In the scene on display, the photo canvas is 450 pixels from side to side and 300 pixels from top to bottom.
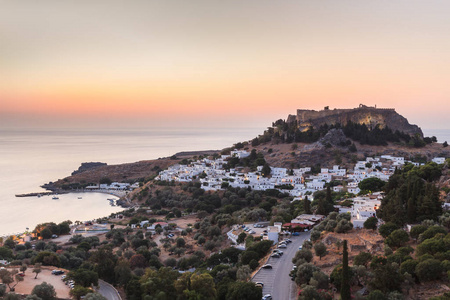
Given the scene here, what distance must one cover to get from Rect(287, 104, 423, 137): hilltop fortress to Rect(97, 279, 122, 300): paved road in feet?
140

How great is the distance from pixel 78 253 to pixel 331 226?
1304cm

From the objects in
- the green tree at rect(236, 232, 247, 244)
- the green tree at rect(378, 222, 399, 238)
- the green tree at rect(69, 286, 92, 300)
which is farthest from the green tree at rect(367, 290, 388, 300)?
the green tree at rect(236, 232, 247, 244)

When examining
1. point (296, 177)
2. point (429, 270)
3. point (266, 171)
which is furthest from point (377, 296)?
point (266, 171)

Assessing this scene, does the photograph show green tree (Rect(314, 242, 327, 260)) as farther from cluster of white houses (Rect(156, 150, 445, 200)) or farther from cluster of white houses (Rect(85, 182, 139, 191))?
cluster of white houses (Rect(85, 182, 139, 191))

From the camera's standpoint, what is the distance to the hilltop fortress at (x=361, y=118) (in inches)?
2095

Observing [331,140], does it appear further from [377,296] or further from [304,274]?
[377,296]

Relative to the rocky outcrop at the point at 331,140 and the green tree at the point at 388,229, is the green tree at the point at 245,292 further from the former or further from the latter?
the rocky outcrop at the point at 331,140

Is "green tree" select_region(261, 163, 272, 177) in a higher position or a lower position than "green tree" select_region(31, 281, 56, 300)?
higher

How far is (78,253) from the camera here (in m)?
18.9

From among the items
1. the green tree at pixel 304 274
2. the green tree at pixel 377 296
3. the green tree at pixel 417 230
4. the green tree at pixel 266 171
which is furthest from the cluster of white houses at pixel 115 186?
the green tree at pixel 377 296

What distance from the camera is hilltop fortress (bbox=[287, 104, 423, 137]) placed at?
5322 cm

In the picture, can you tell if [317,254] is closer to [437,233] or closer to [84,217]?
[437,233]

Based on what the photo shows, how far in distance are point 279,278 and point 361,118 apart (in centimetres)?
4705

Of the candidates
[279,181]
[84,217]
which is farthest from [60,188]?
[279,181]
